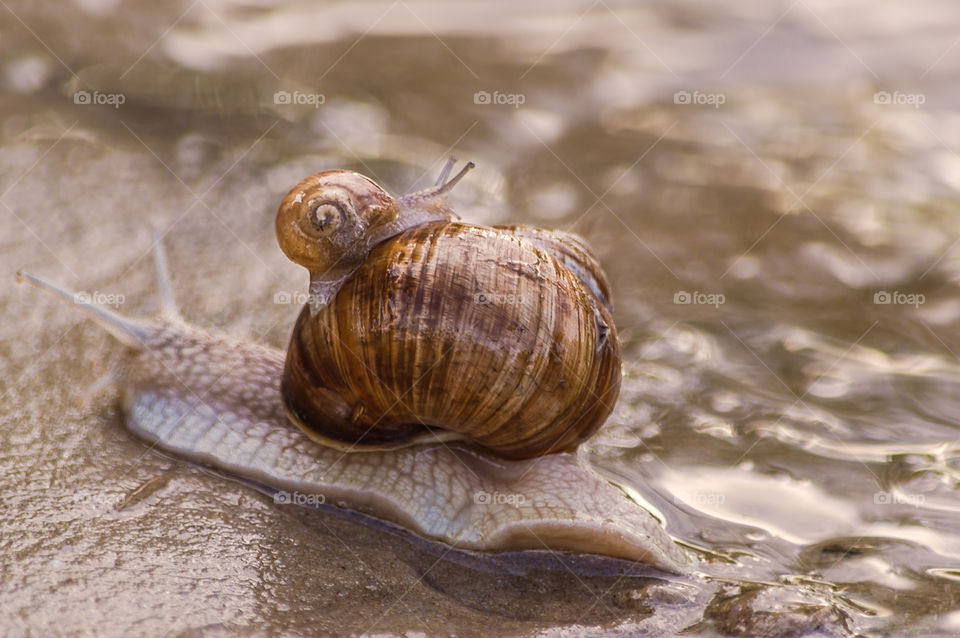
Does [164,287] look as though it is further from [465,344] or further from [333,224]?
[465,344]

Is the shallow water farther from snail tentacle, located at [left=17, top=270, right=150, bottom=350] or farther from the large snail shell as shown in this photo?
the large snail shell

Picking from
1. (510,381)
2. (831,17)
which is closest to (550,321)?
(510,381)

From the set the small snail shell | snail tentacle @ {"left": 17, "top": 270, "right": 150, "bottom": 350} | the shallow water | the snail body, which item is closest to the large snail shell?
the small snail shell

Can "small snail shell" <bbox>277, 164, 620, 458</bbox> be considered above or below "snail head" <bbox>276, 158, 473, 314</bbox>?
below

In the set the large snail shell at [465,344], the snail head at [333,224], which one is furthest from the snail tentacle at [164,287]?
the snail head at [333,224]

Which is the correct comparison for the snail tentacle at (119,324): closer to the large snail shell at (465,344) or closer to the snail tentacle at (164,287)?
the snail tentacle at (164,287)

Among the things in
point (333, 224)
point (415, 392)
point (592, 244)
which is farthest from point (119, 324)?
point (592, 244)
